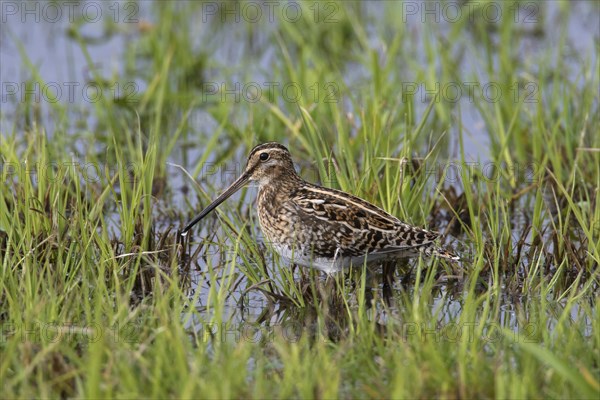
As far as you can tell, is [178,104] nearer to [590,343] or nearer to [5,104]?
[5,104]

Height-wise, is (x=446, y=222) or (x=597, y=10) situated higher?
(x=597, y=10)

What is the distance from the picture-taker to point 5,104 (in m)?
10.2

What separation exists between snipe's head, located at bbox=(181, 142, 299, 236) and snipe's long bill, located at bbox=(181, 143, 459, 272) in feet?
0.46

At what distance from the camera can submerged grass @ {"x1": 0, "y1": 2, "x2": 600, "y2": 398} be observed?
472 cm

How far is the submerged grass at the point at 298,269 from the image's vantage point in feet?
15.5

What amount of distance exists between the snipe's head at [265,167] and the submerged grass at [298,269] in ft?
0.70

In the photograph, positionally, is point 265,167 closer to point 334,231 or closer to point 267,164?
point 267,164

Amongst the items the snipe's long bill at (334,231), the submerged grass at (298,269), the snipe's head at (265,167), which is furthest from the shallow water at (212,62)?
the snipe's long bill at (334,231)

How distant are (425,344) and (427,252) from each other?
1.60 meters

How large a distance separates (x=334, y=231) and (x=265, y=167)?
731 mm

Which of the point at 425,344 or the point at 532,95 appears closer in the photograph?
the point at 425,344

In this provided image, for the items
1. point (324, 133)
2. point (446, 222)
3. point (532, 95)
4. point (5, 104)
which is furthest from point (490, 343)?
point (5, 104)

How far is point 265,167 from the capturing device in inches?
271

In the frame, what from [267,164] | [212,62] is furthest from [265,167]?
[212,62]
